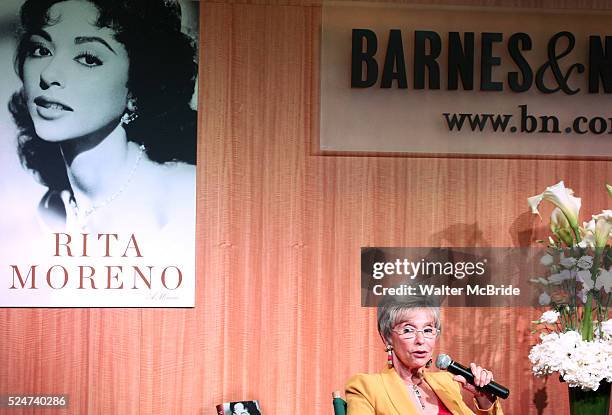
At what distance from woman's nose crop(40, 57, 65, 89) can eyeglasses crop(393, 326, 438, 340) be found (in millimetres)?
1887

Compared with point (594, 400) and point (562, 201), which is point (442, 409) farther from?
point (562, 201)

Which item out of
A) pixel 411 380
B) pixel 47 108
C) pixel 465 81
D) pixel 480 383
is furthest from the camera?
pixel 465 81

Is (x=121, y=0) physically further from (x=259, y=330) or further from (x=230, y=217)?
(x=259, y=330)

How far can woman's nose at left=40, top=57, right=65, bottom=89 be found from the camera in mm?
3801

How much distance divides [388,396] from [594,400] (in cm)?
90

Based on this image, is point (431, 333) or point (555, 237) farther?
point (555, 237)

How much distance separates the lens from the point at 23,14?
3.79m

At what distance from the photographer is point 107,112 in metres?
3.82

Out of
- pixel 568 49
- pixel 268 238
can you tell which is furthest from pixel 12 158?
pixel 568 49

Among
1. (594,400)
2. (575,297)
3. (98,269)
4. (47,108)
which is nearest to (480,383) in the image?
(594,400)

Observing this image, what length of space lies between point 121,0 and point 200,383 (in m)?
1.80

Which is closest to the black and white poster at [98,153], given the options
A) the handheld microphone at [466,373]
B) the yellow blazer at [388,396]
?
the yellow blazer at [388,396]

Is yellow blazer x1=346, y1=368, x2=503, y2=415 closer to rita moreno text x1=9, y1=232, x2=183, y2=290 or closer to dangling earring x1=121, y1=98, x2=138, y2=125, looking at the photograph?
rita moreno text x1=9, y1=232, x2=183, y2=290

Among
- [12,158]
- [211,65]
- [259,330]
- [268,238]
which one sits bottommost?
[259,330]
